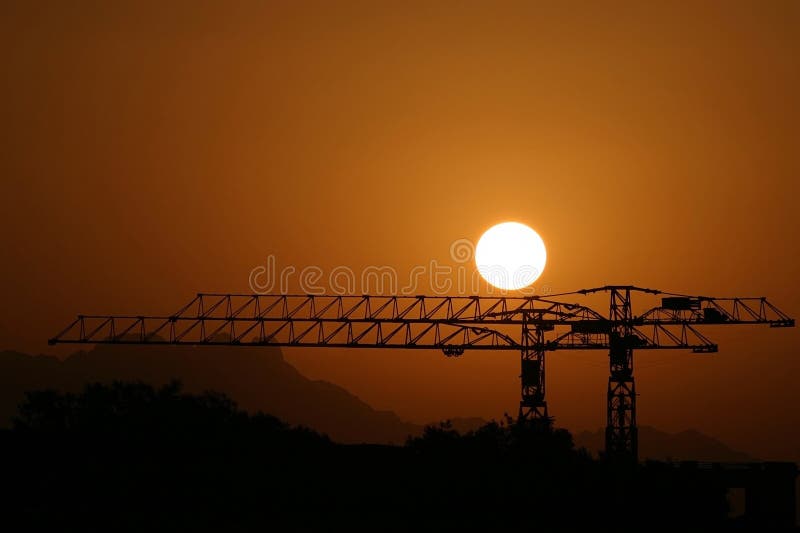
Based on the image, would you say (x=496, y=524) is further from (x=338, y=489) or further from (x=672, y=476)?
(x=672, y=476)

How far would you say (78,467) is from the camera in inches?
3634

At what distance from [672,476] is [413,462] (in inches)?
823

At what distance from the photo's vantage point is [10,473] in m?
90.1

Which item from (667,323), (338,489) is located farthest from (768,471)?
(338,489)

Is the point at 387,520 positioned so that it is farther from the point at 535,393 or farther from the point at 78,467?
the point at 535,393

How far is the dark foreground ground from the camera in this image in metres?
82.0

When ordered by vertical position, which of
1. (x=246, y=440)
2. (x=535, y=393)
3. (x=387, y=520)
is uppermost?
(x=535, y=393)

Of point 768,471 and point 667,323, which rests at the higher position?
point 667,323

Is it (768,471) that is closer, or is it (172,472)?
(172,472)

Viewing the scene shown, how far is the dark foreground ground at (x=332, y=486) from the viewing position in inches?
3228

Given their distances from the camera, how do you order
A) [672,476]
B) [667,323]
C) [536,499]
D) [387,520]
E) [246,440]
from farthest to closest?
[667,323]
[246,440]
[672,476]
[536,499]
[387,520]

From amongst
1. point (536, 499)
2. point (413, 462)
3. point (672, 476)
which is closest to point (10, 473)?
point (413, 462)

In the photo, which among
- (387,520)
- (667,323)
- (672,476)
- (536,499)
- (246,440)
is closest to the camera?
(387,520)

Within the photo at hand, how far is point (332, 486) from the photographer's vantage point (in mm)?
89000
